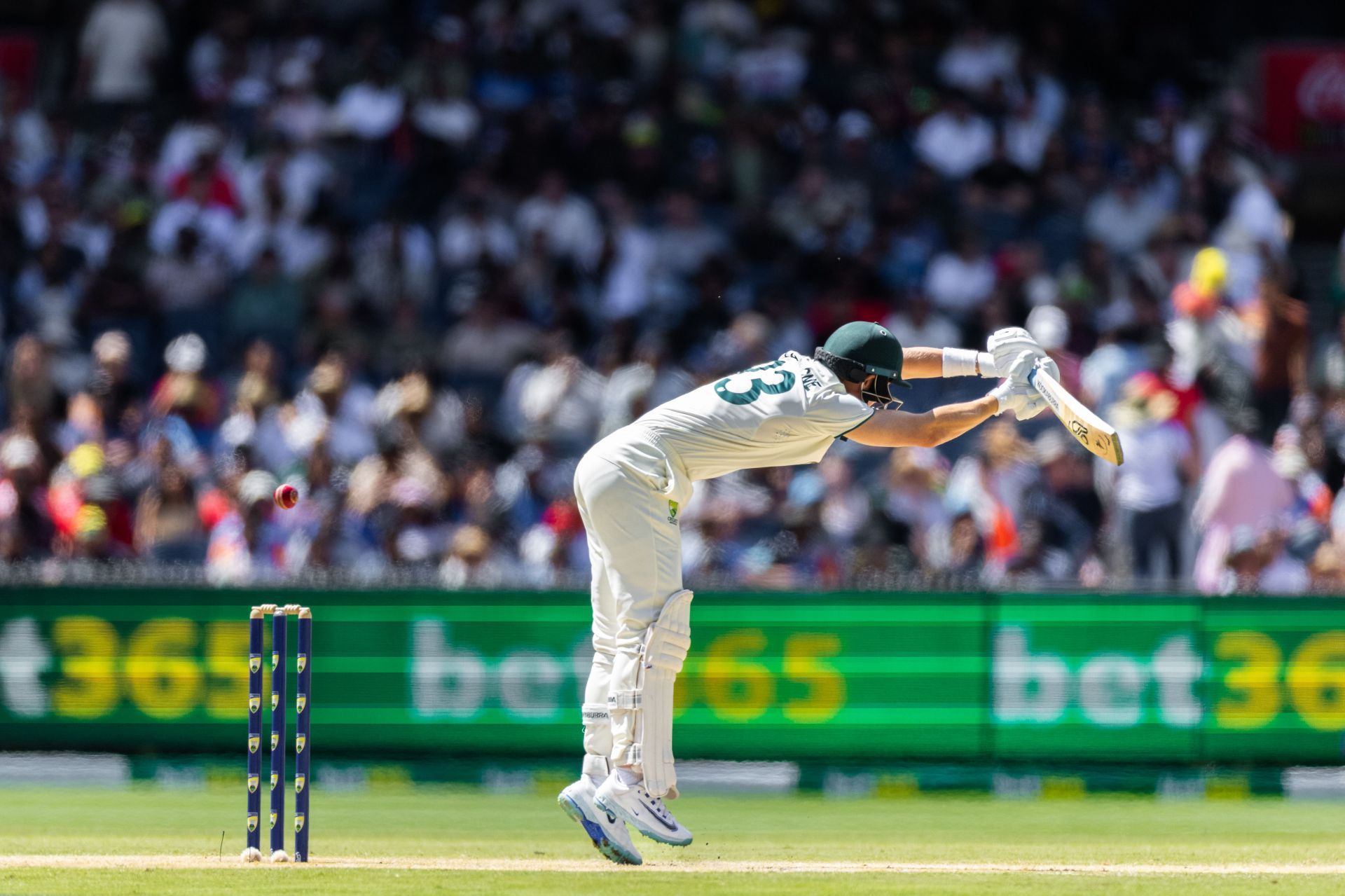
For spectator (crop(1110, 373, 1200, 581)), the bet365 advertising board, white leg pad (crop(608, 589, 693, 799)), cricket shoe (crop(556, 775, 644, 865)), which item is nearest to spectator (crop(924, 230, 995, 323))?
spectator (crop(1110, 373, 1200, 581))

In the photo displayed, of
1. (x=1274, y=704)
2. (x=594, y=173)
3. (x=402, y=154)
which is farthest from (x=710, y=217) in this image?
(x=1274, y=704)

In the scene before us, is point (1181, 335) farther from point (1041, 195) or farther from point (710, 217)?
point (710, 217)

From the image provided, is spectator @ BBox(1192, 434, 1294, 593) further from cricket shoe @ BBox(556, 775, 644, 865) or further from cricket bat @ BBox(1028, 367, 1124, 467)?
cricket shoe @ BBox(556, 775, 644, 865)

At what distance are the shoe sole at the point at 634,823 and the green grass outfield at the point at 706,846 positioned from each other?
101 millimetres

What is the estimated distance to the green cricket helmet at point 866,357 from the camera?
8.30 meters

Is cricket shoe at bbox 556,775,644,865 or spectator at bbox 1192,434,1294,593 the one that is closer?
cricket shoe at bbox 556,775,644,865

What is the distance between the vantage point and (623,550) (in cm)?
825

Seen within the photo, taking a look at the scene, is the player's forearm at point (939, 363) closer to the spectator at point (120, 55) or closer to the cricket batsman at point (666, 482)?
the cricket batsman at point (666, 482)

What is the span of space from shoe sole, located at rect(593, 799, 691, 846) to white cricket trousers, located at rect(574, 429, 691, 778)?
18cm

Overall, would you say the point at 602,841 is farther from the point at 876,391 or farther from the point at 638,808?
the point at 876,391

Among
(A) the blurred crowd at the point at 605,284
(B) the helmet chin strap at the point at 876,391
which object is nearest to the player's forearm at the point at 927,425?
(B) the helmet chin strap at the point at 876,391

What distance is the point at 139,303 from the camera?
17.0 metres

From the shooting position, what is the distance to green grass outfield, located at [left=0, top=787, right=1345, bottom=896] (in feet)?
24.9

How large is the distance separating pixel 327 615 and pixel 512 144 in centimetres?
614
